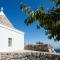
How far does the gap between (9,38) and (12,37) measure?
880 mm

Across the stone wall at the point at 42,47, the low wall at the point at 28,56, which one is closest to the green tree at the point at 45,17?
the low wall at the point at 28,56

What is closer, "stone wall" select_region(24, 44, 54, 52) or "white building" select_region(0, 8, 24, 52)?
"white building" select_region(0, 8, 24, 52)

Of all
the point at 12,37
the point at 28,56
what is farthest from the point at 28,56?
the point at 12,37

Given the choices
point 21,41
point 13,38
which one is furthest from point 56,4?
point 21,41

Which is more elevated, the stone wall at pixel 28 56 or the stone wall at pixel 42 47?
the stone wall at pixel 42 47

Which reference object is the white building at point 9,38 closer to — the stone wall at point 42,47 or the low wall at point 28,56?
the stone wall at point 42,47

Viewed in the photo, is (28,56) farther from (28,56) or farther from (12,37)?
(12,37)

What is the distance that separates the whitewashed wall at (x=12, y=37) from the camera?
26430 millimetres

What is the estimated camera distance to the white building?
26.5 m

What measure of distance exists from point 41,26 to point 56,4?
1854mm

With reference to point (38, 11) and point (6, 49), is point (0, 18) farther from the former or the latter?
point (38, 11)

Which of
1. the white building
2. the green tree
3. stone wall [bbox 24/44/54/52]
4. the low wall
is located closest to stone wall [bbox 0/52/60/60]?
the low wall

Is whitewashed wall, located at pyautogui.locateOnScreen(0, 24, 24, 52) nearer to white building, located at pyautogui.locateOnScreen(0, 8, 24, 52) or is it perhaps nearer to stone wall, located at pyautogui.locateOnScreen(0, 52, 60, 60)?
white building, located at pyautogui.locateOnScreen(0, 8, 24, 52)

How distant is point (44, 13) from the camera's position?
1443cm
